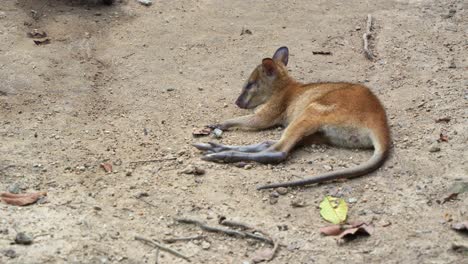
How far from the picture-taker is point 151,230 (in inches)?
177

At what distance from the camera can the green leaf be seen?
15.2 ft

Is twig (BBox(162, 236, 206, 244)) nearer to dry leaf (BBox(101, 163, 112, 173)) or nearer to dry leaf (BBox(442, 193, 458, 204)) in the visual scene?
dry leaf (BBox(101, 163, 112, 173))

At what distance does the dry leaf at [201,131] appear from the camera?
6016 millimetres

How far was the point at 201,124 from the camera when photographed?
626cm

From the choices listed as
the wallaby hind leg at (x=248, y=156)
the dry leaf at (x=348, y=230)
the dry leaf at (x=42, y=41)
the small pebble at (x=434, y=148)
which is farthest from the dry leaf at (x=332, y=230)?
the dry leaf at (x=42, y=41)

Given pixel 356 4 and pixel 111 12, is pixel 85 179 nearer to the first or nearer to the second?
pixel 111 12

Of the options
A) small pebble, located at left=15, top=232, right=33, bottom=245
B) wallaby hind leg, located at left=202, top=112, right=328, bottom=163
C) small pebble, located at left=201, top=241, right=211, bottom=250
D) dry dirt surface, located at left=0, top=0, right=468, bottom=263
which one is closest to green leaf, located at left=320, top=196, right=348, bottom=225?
dry dirt surface, located at left=0, top=0, right=468, bottom=263

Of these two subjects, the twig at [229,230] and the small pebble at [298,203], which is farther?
the small pebble at [298,203]

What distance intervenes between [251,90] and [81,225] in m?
2.62

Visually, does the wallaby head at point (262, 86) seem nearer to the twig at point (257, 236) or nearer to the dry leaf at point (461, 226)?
the twig at point (257, 236)

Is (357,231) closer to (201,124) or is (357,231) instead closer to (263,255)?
(263,255)

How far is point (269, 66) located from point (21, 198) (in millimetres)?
2654

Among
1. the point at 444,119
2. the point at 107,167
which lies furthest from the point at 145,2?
the point at 444,119

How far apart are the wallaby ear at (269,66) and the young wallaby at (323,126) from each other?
401mm
